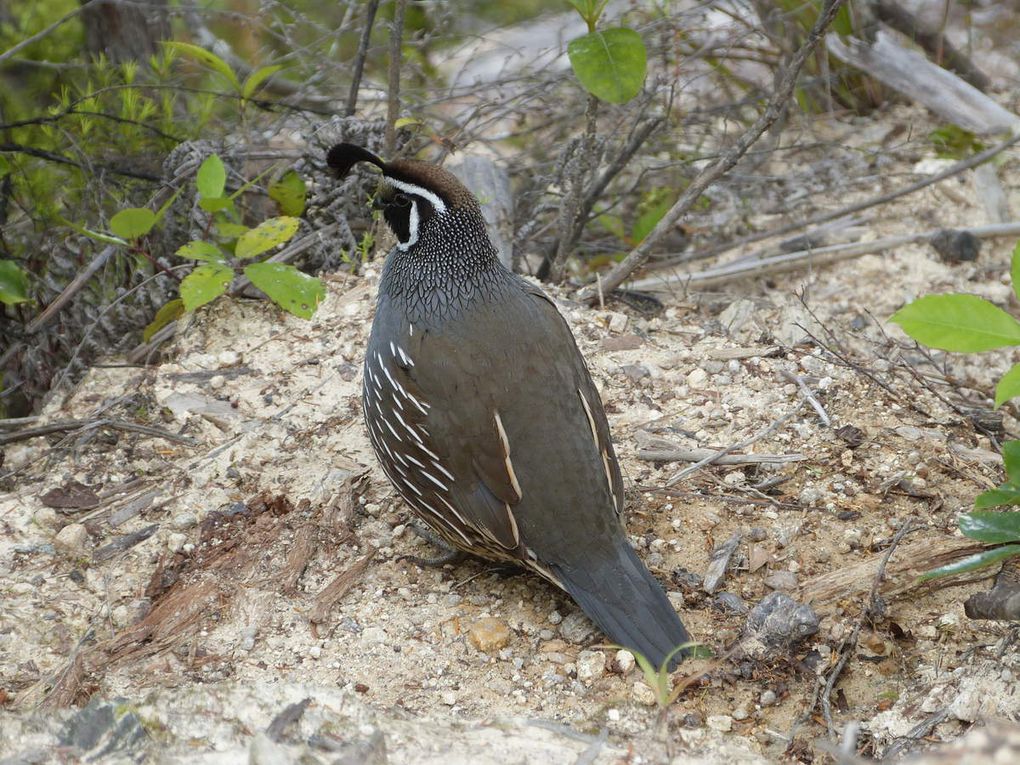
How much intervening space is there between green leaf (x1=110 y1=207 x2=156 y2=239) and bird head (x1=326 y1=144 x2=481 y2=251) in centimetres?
124

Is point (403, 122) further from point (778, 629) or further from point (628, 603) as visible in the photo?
point (778, 629)

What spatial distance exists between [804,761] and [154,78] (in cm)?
510

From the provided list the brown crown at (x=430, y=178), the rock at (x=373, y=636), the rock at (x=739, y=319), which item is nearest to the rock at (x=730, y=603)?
the rock at (x=373, y=636)

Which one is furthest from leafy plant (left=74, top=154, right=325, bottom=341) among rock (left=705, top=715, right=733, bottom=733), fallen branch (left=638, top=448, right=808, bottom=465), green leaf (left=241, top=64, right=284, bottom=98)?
rock (left=705, top=715, right=733, bottom=733)

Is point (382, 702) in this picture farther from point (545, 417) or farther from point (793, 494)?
point (793, 494)

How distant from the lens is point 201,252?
196 inches

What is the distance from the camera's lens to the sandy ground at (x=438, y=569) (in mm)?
3059

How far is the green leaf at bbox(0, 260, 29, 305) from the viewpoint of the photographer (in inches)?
198

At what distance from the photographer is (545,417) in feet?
12.4

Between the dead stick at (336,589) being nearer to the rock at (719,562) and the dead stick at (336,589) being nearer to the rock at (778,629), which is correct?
the rock at (719,562)

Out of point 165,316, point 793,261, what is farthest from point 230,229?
point 793,261

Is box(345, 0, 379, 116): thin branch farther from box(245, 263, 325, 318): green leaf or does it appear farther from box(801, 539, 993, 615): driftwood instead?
box(801, 539, 993, 615): driftwood

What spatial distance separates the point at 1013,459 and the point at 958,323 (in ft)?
1.50

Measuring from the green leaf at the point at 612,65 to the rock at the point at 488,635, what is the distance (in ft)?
7.40
